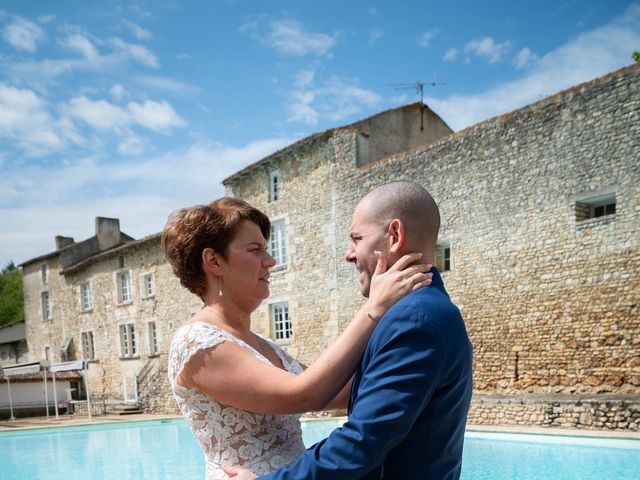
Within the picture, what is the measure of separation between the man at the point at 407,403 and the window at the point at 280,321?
1749 cm

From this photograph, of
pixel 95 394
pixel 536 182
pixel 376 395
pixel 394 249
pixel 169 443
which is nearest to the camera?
pixel 376 395

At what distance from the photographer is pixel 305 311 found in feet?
58.9

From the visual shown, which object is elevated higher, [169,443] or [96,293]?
[96,293]

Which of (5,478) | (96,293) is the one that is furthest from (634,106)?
(96,293)

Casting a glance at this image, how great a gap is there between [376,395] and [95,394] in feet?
97.0

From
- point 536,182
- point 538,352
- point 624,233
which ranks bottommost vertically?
point 538,352

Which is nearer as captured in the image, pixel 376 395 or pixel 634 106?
pixel 376 395

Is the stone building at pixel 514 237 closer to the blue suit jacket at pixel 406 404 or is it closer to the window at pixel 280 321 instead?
the window at pixel 280 321

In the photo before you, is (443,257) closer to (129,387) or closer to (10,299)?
(129,387)

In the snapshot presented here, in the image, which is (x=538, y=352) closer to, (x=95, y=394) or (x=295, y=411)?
(x=295, y=411)

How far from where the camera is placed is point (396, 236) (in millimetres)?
1711

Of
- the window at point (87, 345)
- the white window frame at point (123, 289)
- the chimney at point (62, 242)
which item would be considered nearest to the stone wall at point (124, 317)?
the white window frame at point (123, 289)

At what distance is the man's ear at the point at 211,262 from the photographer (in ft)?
6.82

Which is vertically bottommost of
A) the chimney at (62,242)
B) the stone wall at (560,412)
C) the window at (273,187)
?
the stone wall at (560,412)
